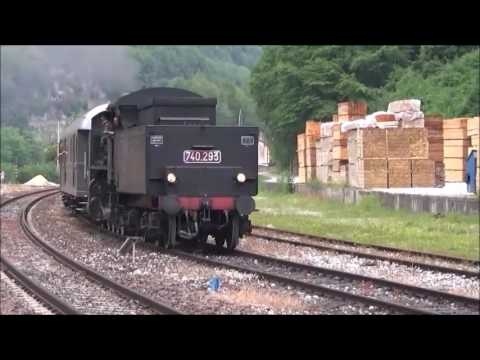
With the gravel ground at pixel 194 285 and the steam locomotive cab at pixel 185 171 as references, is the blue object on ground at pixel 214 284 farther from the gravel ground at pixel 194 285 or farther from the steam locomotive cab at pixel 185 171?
the steam locomotive cab at pixel 185 171

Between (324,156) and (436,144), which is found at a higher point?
(436,144)

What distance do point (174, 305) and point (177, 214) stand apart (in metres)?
5.28

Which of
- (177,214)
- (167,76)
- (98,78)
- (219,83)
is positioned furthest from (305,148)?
(167,76)

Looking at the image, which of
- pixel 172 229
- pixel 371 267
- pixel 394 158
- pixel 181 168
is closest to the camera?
pixel 371 267

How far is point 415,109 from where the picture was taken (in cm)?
2755

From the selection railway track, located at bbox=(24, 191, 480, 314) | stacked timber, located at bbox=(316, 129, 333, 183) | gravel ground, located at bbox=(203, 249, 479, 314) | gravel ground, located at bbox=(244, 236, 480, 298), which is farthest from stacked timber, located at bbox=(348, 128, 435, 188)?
gravel ground, located at bbox=(203, 249, 479, 314)

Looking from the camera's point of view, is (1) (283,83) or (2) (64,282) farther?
(1) (283,83)

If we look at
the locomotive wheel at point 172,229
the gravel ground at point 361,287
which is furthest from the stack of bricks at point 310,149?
the gravel ground at point 361,287

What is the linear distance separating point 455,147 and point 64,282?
58.0 ft

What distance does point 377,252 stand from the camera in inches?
604

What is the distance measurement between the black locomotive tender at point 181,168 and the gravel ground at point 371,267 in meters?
0.93

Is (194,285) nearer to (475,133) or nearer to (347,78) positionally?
(475,133)

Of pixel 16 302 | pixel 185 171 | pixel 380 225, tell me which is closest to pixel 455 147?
pixel 380 225

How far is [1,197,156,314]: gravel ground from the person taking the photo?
9.59 metres
